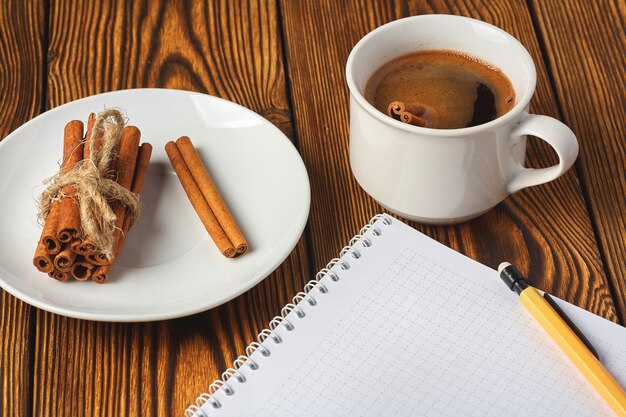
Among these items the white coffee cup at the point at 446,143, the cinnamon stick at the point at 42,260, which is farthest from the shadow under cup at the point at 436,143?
the cinnamon stick at the point at 42,260

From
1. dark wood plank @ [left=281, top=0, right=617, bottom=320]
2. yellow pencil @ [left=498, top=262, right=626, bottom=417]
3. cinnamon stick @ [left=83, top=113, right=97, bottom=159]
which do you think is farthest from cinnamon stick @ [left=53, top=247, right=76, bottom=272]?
yellow pencil @ [left=498, top=262, right=626, bottom=417]

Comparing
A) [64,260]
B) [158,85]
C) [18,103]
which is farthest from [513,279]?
[18,103]

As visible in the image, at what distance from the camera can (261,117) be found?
94cm

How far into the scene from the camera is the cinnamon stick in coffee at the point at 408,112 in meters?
0.82

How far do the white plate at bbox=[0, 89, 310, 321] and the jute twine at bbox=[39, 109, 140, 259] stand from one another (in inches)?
1.6

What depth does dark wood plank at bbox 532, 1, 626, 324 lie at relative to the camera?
89 centimetres

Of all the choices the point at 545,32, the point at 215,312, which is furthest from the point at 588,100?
the point at 215,312

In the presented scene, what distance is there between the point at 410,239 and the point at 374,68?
0.64ft

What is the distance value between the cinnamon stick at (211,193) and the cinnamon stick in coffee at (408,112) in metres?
0.19

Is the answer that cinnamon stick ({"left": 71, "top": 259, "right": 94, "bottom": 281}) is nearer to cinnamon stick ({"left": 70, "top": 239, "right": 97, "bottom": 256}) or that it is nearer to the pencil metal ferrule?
cinnamon stick ({"left": 70, "top": 239, "right": 97, "bottom": 256})

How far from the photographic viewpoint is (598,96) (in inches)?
40.5

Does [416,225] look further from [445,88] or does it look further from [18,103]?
[18,103]

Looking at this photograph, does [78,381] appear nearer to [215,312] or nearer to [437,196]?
[215,312]

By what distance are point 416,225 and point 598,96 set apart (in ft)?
1.03
